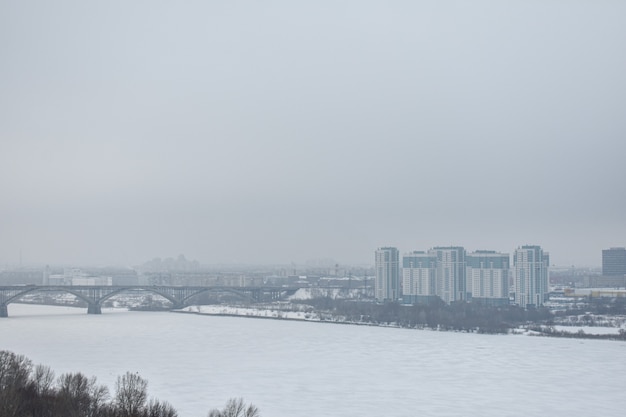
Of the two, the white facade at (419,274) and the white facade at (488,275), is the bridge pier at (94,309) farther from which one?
the white facade at (488,275)

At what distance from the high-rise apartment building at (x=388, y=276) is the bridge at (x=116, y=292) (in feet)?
9.96

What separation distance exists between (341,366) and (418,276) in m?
14.4

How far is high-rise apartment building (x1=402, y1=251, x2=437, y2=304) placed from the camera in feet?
77.6

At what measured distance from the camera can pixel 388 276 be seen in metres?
24.1

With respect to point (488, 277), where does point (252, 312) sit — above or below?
below

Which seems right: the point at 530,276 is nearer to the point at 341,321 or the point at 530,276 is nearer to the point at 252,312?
the point at 341,321

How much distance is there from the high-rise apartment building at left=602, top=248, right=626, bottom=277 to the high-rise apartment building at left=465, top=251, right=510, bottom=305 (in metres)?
12.1

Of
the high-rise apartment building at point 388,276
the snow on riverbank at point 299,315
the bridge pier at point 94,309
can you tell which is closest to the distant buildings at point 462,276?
the high-rise apartment building at point 388,276

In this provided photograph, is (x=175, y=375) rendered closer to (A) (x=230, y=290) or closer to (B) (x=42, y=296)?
(A) (x=230, y=290)

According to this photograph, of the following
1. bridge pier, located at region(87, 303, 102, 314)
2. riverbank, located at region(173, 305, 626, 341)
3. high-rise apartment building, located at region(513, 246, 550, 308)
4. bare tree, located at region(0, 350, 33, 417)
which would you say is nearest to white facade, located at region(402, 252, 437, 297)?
high-rise apartment building, located at region(513, 246, 550, 308)

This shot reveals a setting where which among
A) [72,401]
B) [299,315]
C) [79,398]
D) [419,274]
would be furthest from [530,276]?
[72,401]

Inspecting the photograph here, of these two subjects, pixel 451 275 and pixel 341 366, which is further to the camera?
pixel 451 275

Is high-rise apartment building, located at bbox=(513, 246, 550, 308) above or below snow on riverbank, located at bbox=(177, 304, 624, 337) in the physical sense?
above

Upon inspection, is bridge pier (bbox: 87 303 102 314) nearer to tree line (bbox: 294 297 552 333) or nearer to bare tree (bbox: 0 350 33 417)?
tree line (bbox: 294 297 552 333)
